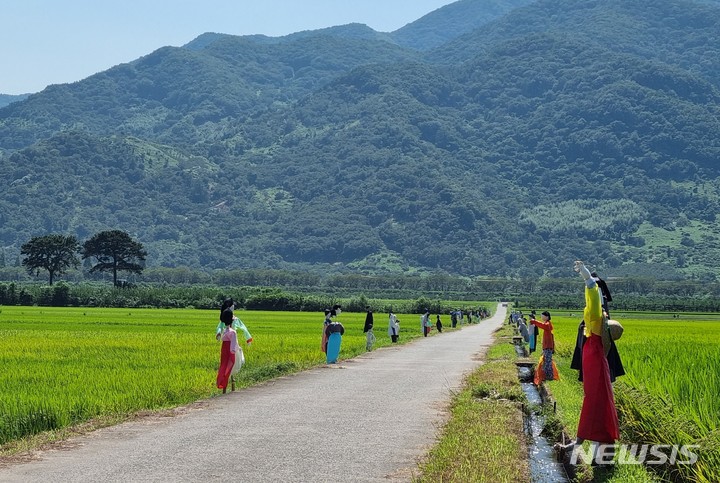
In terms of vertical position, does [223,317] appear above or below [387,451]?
above

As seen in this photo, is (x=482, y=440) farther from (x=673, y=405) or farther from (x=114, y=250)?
(x=114, y=250)

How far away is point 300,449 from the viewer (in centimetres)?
1055

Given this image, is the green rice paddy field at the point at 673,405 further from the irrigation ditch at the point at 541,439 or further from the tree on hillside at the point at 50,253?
the tree on hillside at the point at 50,253

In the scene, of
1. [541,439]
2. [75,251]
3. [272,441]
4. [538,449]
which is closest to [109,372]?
[272,441]

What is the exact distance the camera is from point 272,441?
11.0 m

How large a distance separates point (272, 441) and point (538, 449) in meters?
3.35

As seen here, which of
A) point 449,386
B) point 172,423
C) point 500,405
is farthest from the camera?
point 449,386

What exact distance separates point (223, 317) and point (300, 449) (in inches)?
238

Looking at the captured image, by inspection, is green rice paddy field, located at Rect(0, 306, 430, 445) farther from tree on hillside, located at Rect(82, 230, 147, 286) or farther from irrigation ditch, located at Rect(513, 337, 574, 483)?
tree on hillside, located at Rect(82, 230, 147, 286)

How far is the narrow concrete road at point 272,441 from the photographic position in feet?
30.1

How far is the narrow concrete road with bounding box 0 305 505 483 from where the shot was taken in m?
9.19

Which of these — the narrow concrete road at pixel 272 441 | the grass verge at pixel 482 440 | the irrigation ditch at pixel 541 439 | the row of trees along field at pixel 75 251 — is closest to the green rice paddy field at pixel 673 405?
the irrigation ditch at pixel 541 439

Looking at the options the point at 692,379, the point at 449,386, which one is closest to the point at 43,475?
the point at 692,379

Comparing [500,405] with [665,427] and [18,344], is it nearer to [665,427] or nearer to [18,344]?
[665,427]
